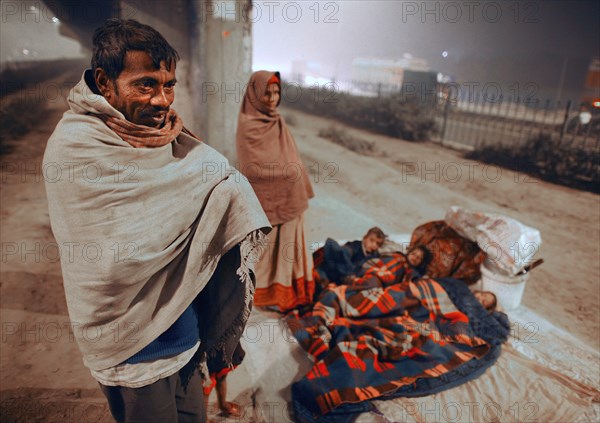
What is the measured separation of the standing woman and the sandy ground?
1302mm

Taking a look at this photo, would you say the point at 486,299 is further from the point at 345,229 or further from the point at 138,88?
the point at 138,88

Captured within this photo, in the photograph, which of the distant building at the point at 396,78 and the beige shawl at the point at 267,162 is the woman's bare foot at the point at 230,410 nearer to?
the beige shawl at the point at 267,162

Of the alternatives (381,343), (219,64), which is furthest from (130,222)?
(219,64)

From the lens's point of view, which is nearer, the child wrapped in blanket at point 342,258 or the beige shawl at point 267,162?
the beige shawl at point 267,162

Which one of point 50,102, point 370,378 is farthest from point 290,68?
point 370,378

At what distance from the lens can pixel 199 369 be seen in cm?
161

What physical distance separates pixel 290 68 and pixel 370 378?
4089cm

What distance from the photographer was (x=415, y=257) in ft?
11.2

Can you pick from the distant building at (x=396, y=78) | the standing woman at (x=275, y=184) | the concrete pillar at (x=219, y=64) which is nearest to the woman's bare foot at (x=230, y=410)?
the standing woman at (x=275, y=184)

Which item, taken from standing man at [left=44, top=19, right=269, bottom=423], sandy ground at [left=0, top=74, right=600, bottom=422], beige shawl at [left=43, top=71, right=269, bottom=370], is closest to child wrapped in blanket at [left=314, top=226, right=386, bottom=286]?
sandy ground at [left=0, top=74, right=600, bottom=422]

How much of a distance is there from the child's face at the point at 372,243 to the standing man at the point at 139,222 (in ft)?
7.63

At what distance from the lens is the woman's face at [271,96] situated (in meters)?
2.79

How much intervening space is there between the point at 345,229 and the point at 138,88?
12.7ft

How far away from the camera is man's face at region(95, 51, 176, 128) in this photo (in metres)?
1.14
